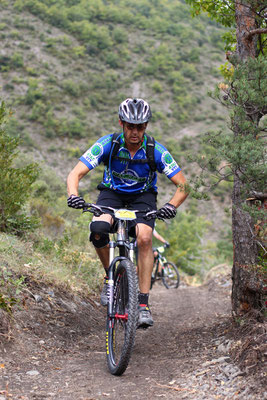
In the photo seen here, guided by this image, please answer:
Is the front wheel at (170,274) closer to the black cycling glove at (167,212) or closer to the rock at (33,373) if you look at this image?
the black cycling glove at (167,212)

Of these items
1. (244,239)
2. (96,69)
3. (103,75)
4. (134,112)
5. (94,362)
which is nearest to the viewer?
(94,362)

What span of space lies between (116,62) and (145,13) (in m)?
19.7

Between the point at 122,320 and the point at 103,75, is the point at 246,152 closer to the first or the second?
the point at 122,320

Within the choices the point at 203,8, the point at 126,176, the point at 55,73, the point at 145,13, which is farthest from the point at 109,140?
the point at 145,13

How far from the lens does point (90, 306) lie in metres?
6.12

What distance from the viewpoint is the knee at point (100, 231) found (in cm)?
404

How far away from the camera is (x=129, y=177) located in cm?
445

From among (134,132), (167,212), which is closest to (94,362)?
(167,212)

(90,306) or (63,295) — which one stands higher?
(63,295)

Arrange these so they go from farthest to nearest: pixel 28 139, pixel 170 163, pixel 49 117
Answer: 1. pixel 49 117
2. pixel 28 139
3. pixel 170 163

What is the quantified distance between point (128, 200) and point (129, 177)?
0.25m

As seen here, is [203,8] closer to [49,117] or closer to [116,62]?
[49,117]

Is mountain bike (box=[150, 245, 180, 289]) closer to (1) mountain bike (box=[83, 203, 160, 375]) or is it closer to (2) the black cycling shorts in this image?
(2) the black cycling shorts

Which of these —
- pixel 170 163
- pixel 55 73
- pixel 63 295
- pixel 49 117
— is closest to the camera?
pixel 170 163
